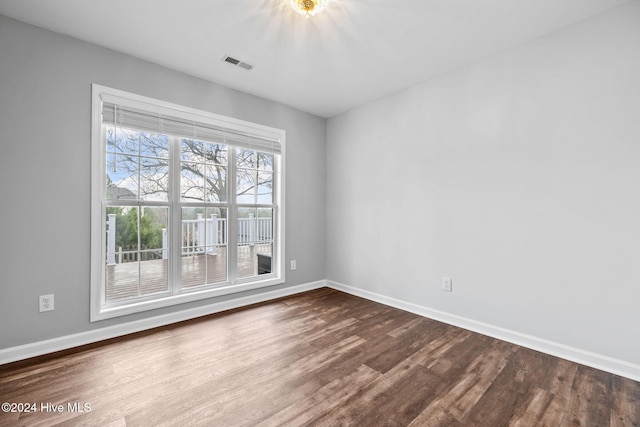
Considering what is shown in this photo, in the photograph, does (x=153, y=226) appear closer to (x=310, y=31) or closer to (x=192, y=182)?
(x=192, y=182)

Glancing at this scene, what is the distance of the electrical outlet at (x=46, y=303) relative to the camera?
221 centimetres

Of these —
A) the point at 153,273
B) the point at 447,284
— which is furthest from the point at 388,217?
the point at 153,273

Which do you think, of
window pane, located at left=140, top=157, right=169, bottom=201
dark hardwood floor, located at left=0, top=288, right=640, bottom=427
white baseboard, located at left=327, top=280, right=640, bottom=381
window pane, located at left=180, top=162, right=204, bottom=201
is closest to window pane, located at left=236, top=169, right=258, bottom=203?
window pane, located at left=180, top=162, right=204, bottom=201

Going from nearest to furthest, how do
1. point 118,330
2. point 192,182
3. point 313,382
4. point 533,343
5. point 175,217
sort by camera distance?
point 313,382 → point 533,343 → point 118,330 → point 175,217 → point 192,182

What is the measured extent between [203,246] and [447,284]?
269 centimetres

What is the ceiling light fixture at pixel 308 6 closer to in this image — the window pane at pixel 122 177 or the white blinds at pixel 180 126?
the white blinds at pixel 180 126

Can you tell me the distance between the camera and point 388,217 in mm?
3467

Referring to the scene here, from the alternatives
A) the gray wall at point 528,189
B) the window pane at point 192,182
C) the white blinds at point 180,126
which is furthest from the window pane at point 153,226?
the gray wall at point 528,189

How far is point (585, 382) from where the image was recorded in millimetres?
1878

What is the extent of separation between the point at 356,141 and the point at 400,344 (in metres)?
2.59

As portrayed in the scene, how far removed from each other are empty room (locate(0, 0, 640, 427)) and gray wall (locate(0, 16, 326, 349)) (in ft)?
0.05

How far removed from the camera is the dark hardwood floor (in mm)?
1556

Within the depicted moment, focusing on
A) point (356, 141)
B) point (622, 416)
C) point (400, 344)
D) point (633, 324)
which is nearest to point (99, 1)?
point (356, 141)

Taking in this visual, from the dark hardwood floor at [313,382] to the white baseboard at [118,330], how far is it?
0.33 feet
